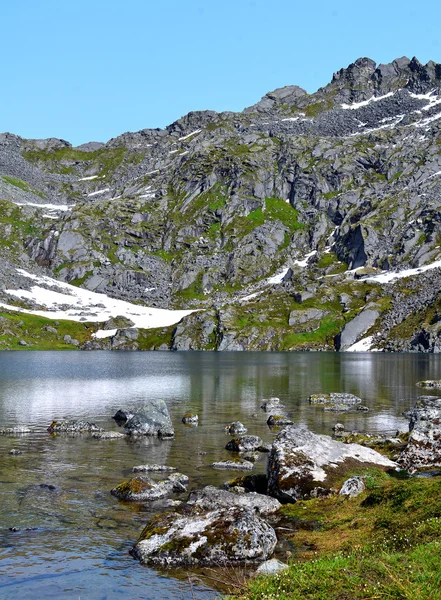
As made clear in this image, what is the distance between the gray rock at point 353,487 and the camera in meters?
28.7

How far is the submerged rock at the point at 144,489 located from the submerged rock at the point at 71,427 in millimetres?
24676

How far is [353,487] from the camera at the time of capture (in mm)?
28984

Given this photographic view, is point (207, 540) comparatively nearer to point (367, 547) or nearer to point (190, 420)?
point (367, 547)

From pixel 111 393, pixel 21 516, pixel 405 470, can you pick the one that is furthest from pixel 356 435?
pixel 111 393

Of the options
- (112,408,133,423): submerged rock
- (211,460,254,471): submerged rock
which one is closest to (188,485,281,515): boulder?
(211,460,254,471): submerged rock

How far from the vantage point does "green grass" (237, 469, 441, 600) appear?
537 inches

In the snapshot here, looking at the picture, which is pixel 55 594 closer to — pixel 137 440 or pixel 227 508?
pixel 227 508

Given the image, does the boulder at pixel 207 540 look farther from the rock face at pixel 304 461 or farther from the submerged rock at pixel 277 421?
the submerged rock at pixel 277 421

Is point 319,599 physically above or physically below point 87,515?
above

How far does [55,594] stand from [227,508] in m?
8.43

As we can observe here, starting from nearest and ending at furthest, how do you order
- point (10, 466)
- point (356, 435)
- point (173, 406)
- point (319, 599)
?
point (319, 599) < point (10, 466) < point (356, 435) < point (173, 406)

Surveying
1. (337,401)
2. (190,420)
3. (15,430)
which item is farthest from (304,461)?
(337,401)

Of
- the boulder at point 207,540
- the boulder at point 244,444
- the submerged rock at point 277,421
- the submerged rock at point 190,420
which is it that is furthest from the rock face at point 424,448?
the submerged rock at point 190,420

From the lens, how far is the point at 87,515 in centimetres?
2870
